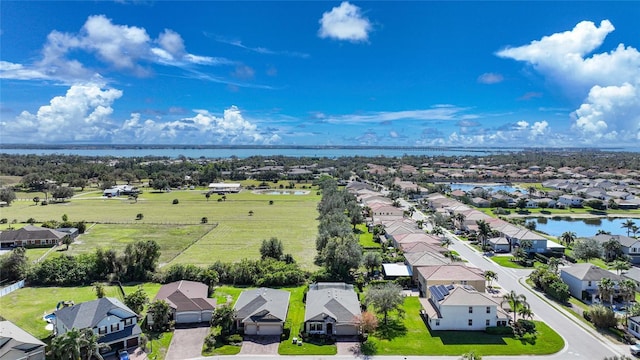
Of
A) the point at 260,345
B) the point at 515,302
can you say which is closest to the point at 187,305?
the point at 260,345

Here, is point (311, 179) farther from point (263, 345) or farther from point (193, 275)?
point (263, 345)

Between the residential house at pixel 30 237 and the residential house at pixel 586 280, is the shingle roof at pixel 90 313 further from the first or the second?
the residential house at pixel 586 280

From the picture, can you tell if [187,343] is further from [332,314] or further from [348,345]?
[348,345]

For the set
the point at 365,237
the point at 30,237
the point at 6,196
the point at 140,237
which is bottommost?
the point at 365,237

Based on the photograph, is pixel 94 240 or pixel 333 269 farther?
pixel 94 240

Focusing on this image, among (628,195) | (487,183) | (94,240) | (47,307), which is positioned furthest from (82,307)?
(487,183)

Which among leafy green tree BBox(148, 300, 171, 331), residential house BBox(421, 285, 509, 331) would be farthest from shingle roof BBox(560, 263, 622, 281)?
leafy green tree BBox(148, 300, 171, 331)

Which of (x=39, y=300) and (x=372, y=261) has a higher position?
(x=372, y=261)

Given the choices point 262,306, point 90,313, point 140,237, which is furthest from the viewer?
point 140,237
